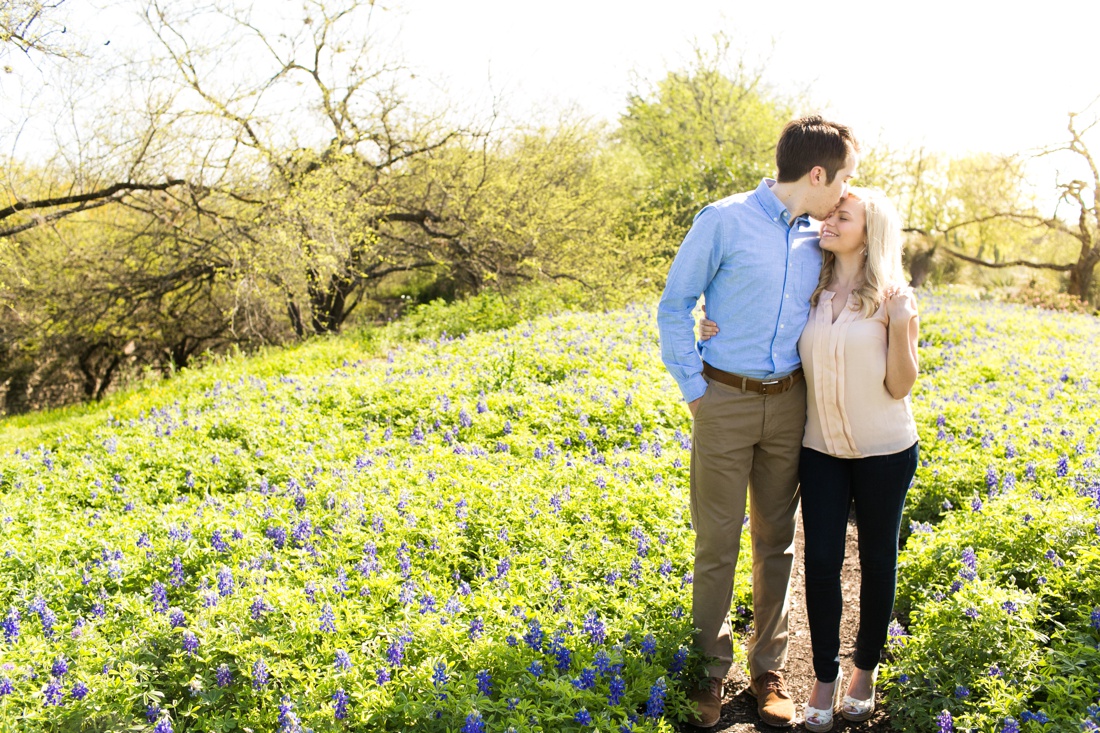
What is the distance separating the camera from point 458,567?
4.17 meters

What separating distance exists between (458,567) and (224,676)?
130cm

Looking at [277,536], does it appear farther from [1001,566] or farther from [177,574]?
[1001,566]

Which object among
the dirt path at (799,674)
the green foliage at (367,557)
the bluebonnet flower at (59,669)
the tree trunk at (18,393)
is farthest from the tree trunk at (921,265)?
the bluebonnet flower at (59,669)

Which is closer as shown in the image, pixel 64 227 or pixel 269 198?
pixel 269 198

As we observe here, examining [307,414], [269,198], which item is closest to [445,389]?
[307,414]

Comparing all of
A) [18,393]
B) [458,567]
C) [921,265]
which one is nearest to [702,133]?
[921,265]

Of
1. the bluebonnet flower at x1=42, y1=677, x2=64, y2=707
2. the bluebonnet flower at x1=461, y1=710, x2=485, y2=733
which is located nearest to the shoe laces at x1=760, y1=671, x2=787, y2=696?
the bluebonnet flower at x1=461, y1=710, x2=485, y2=733

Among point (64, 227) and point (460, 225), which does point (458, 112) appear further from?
point (64, 227)

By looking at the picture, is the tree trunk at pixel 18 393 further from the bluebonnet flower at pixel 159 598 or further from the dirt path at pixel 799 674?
the dirt path at pixel 799 674

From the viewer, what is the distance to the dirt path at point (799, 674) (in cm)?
350

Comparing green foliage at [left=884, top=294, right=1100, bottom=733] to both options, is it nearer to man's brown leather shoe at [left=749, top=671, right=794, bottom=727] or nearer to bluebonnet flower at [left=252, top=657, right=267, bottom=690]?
man's brown leather shoe at [left=749, top=671, right=794, bottom=727]

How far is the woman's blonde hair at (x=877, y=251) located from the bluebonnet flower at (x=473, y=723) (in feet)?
6.92

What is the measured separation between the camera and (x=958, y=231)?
25.9 meters

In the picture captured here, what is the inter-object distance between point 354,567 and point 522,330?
6815mm
